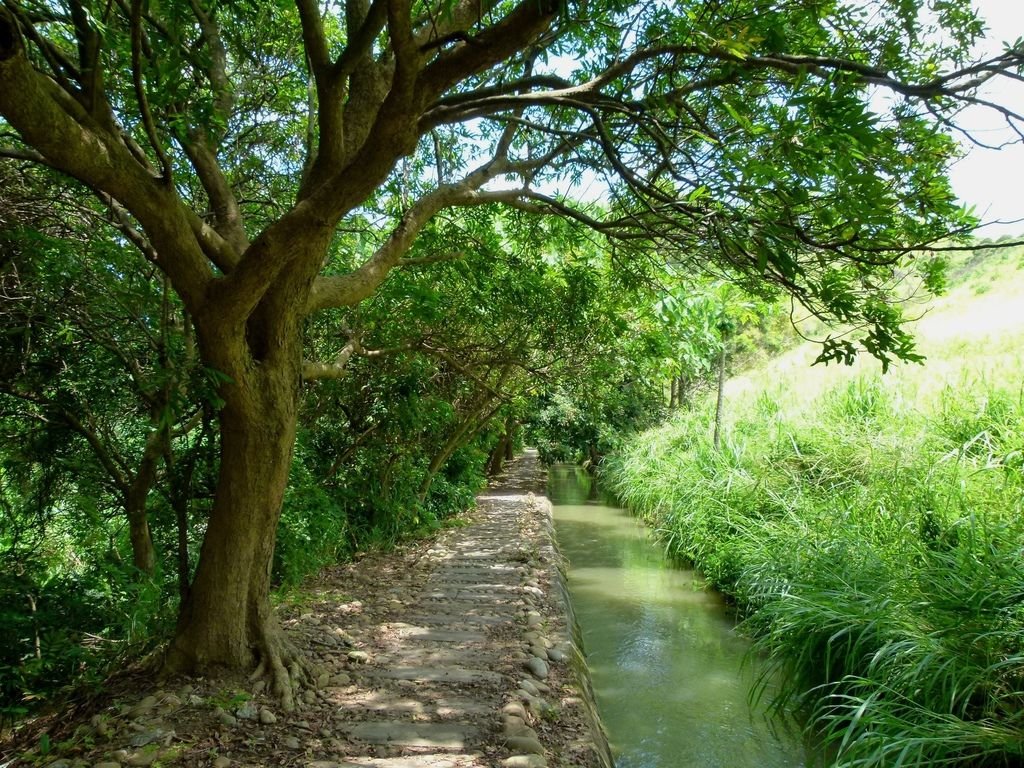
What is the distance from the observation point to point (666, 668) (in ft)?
20.7

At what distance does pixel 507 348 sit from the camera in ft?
26.6

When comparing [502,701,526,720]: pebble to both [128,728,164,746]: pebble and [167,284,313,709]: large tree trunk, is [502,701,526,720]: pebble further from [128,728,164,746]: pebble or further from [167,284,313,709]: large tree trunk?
[128,728,164,746]: pebble

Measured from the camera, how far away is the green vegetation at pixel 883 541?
361 centimetres

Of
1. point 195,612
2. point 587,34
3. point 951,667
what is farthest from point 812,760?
point 587,34

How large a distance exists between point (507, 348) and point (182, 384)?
5.36 metres

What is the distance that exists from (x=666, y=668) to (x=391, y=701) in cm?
363

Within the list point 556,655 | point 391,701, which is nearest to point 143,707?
point 391,701

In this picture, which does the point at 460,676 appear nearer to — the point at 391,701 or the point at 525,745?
the point at 391,701

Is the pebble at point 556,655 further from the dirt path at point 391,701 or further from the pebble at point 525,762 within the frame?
the pebble at point 525,762

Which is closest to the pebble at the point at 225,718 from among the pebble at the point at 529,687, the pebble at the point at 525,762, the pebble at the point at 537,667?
the pebble at the point at 525,762

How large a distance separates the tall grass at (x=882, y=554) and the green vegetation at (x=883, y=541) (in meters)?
0.02

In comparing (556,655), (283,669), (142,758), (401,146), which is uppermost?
(401,146)

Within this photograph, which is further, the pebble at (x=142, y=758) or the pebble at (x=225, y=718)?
the pebble at (x=225, y=718)

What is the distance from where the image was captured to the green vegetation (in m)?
3.61
